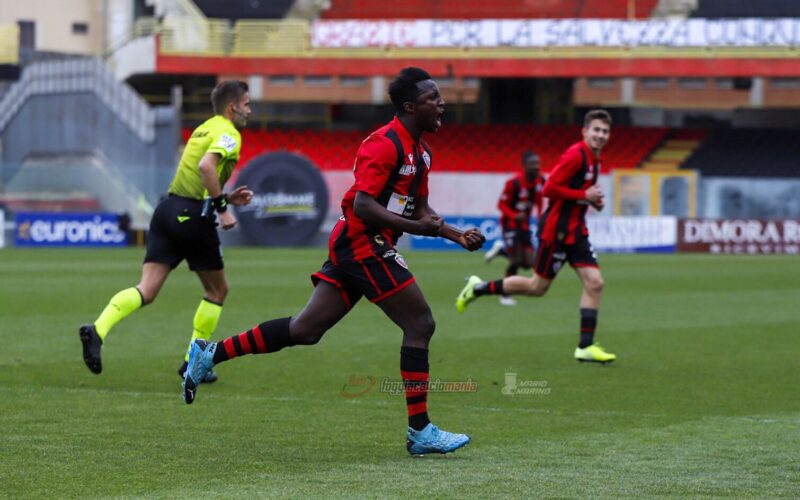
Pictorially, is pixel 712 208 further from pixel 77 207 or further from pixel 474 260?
pixel 77 207

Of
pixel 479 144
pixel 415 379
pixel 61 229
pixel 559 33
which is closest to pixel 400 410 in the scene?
pixel 415 379

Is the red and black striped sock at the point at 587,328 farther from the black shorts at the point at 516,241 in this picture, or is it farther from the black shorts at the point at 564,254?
the black shorts at the point at 516,241

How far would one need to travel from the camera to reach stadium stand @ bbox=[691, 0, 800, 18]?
49188 millimetres

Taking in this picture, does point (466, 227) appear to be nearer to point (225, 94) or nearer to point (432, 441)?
point (225, 94)

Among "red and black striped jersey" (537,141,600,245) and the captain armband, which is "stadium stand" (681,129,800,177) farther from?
the captain armband

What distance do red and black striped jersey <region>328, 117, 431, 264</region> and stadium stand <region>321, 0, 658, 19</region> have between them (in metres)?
44.3

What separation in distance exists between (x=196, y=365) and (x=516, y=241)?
1319cm

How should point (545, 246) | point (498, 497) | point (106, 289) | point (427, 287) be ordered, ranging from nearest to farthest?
point (498, 497) < point (545, 246) < point (106, 289) < point (427, 287)

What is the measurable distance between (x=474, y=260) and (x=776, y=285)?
398 inches

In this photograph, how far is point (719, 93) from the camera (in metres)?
48.1

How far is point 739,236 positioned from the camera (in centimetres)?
3850

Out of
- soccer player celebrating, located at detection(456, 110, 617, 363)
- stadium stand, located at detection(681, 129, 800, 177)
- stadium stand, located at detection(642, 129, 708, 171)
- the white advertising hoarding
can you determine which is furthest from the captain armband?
the white advertising hoarding

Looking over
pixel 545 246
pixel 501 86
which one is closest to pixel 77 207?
pixel 501 86

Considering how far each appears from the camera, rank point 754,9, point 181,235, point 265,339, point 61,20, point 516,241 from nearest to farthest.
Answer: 1. point 265,339
2. point 181,235
3. point 516,241
4. point 754,9
5. point 61,20
